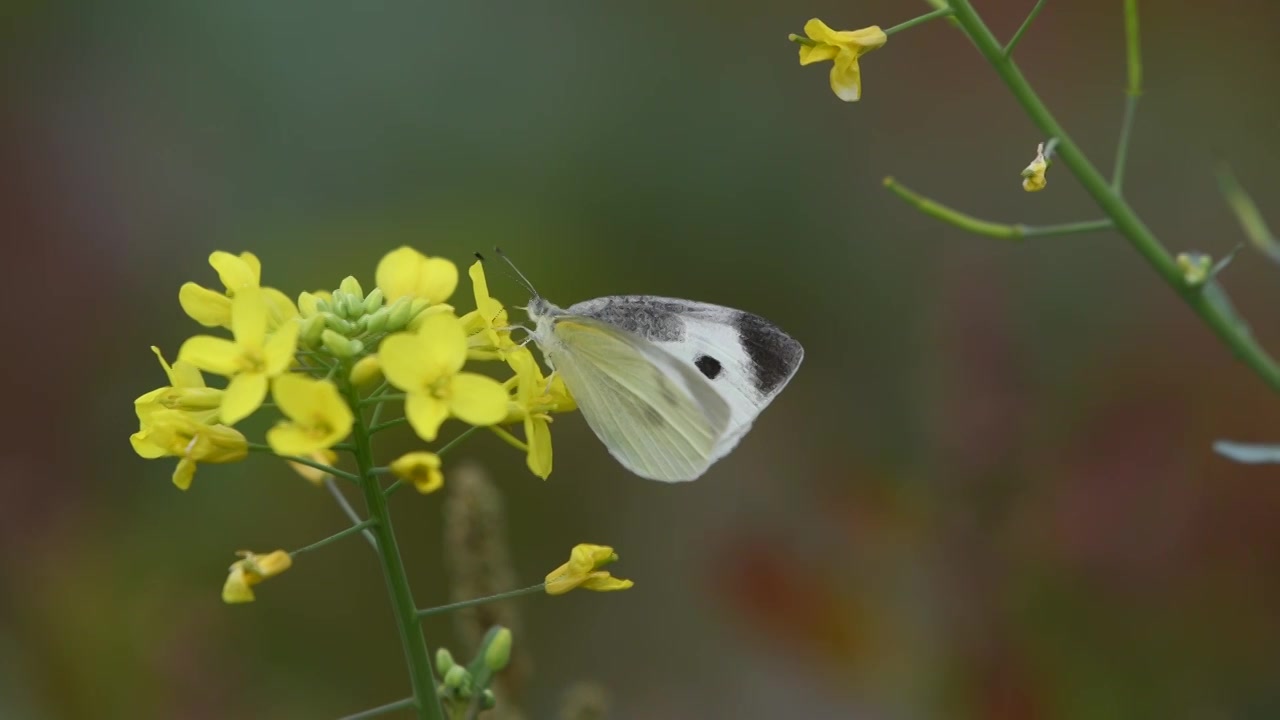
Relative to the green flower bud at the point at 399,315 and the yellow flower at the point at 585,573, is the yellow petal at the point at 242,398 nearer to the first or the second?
the green flower bud at the point at 399,315

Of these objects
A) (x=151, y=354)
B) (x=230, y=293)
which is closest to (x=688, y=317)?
(x=230, y=293)

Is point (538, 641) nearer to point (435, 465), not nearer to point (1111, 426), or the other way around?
point (1111, 426)

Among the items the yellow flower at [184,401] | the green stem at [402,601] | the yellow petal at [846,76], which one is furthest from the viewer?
the yellow petal at [846,76]

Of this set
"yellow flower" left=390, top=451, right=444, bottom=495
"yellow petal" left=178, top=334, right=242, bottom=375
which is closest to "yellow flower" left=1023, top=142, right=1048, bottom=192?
"yellow flower" left=390, top=451, right=444, bottom=495

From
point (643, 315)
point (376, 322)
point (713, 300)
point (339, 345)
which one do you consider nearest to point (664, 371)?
point (643, 315)

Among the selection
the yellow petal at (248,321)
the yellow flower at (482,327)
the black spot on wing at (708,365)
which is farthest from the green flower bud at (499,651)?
the black spot on wing at (708,365)
